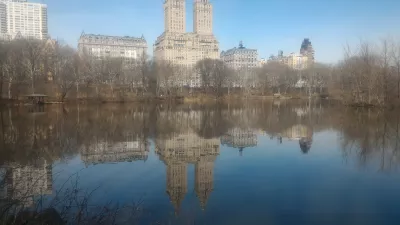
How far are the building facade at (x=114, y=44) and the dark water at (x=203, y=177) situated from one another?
122 metres

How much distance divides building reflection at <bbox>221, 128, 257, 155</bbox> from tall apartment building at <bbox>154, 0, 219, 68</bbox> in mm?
113365

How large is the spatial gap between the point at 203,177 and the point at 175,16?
134 meters

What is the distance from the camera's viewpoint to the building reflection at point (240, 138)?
15.8 meters

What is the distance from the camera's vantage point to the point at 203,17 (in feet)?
461

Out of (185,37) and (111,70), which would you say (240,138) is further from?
(185,37)

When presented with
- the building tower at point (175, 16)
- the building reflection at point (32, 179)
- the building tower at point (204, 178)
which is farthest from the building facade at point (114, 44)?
the building reflection at point (32, 179)

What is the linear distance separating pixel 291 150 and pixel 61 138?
11.8 m

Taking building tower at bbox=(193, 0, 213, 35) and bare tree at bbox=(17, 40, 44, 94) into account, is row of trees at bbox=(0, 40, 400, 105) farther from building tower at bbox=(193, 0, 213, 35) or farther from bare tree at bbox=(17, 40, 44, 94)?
building tower at bbox=(193, 0, 213, 35)

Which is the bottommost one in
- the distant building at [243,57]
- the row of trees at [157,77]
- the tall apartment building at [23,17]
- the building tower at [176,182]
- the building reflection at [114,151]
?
the building tower at [176,182]

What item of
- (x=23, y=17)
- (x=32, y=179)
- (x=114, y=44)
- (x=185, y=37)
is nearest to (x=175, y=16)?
(x=185, y=37)

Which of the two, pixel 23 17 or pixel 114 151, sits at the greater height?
pixel 23 17

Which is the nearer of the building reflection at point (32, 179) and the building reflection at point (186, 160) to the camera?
the building reflection at point (32, 179)

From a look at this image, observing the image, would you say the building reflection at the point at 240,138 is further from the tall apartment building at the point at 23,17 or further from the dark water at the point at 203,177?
the tall apartment building at the point at 23,17

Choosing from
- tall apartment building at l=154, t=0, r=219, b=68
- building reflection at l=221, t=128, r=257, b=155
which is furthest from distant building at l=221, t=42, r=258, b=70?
building reflection at l=221, t=128, r=257, b=155
